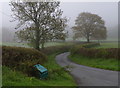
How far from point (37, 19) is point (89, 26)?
41.3 metres

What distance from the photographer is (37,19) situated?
2672 cm

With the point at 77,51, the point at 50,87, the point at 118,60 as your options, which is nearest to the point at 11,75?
the point at 50,87

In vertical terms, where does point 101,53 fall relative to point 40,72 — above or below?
below

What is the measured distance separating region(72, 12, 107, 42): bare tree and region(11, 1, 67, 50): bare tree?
3808cm

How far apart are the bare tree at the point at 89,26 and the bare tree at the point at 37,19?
125 feet

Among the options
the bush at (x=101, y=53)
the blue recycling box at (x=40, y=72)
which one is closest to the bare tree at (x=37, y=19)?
the bush at (x=101, y=53)

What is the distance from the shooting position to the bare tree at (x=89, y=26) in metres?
64.1

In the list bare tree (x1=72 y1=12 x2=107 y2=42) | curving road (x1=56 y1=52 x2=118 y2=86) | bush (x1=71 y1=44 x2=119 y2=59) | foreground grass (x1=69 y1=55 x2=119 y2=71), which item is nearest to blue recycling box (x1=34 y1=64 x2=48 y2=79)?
curving road (x1=56 y1=52 x2=118 y2=86)

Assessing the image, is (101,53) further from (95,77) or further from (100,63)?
(95,77)

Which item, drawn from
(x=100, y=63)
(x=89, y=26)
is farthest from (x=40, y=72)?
(x=89, y=26)

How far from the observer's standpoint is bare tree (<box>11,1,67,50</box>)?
2592 cm

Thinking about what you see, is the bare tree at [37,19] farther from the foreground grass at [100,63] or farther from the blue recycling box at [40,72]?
the blue recycling box at [40,72]

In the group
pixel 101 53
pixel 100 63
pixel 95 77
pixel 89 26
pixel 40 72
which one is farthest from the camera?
pixel 89 26

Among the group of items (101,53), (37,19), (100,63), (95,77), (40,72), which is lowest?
(100,63)
